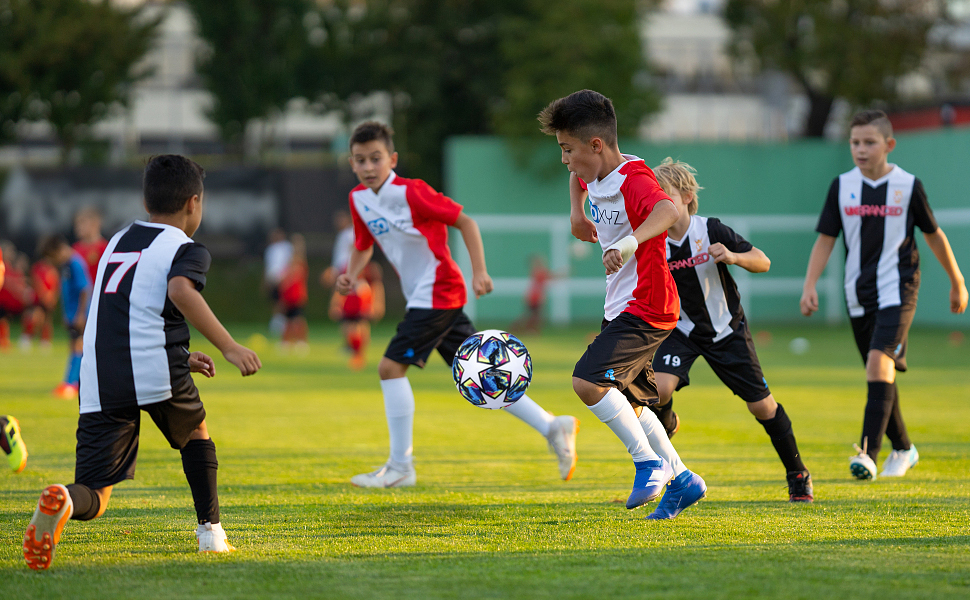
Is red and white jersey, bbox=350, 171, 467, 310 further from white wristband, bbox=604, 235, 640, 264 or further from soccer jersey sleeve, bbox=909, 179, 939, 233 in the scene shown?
soccer jersey sleeve, bbox=909, 179, 939, 233

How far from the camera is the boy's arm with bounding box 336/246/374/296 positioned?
6207 mm

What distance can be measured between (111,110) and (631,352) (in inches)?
983

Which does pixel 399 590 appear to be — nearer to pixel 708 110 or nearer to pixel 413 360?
pixel 413 360

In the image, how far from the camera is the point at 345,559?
3.87 metres

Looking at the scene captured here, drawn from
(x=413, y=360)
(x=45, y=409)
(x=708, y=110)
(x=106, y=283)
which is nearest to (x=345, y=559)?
(x=106, y=283)

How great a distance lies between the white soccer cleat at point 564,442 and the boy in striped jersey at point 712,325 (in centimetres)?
82

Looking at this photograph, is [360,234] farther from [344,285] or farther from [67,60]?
[67,60]

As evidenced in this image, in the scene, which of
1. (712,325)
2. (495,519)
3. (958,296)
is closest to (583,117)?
(712,325)

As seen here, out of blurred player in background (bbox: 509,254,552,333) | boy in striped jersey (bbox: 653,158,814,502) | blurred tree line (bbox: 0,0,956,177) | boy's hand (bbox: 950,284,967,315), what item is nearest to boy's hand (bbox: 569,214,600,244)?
boy in striped jersey (bbox: 653,158,814,502)

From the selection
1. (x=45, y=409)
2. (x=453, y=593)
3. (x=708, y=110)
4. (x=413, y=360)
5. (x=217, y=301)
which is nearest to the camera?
(x=453, y=593)

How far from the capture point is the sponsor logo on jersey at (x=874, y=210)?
6.00m

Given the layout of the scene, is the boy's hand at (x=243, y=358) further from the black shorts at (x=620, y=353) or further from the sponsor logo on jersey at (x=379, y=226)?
the sponsor logo on jersey at (x=379, y=226)

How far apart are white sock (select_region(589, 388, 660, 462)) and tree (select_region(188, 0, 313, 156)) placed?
23894 millimetres

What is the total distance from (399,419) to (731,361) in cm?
198
